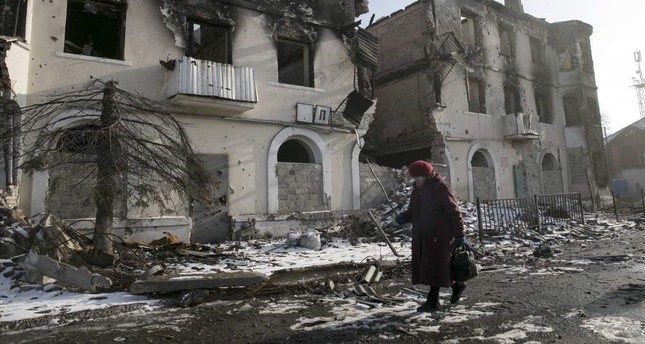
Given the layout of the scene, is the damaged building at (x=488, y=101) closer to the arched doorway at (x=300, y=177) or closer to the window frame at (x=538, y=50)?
the window frame at (x=538, y=50)

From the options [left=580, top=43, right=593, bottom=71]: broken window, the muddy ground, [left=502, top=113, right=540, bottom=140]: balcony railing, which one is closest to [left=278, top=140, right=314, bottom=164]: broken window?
the muddy ground

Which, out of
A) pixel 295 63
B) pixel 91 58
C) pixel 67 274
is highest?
pixel 295 63

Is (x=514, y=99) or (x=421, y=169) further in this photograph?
(x=514, y=99)

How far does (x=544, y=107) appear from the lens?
20.2m

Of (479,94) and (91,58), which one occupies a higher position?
(479,94)

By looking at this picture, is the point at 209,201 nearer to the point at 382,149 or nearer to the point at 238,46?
the point at 238,46

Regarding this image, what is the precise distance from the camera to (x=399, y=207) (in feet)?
40.9

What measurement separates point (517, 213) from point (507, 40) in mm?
11941

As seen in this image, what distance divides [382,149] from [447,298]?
13.0 meters

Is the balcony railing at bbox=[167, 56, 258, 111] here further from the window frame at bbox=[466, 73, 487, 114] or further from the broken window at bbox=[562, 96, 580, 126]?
the broken window at bbox=[562, 96, 580, 126]

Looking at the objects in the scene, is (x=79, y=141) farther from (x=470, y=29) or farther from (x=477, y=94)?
(x=470, y=29)

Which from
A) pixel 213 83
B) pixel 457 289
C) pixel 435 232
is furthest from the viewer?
pixel 213 83

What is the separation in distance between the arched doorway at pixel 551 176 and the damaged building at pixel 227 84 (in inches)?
440

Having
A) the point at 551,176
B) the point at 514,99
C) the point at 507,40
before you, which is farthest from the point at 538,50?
the point at 551,176
